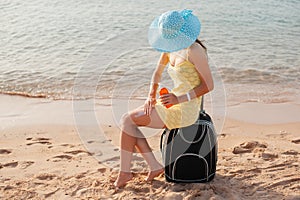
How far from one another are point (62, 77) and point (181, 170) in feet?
14.0

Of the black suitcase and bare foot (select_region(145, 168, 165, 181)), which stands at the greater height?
the black suitcase

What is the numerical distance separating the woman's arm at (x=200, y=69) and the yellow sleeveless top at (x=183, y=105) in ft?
0.24

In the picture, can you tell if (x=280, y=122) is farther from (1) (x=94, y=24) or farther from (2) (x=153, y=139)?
(1) (x=94, y=24)

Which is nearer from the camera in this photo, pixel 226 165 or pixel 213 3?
pixel 226 165

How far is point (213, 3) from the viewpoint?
41.9 ft

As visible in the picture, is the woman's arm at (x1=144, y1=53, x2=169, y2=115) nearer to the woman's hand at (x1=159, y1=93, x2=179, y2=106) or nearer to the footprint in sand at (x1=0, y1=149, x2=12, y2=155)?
the woman's hand at (x1=159, y1=93, x2=179, y2=106)

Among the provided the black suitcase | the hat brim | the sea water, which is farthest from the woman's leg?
the sea water

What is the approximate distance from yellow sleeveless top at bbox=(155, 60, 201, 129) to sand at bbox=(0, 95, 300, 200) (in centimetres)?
50

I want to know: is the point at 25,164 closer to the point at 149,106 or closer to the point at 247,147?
the point at 149,106

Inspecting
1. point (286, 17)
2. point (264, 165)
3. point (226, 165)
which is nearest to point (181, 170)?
point (226, 165)

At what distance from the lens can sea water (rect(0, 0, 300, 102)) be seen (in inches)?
275

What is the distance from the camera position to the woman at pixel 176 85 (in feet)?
10.8

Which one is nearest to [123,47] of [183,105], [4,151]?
[4,151]

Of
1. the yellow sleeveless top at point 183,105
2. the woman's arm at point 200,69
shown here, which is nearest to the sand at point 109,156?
the yellow sleeveless top at point 183,105
